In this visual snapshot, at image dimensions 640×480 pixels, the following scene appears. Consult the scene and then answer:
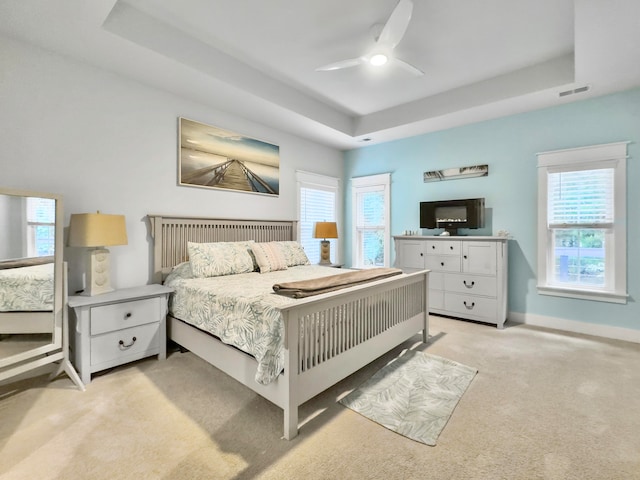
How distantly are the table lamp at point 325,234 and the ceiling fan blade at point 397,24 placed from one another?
2.74 metres

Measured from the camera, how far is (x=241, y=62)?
10.5 feet

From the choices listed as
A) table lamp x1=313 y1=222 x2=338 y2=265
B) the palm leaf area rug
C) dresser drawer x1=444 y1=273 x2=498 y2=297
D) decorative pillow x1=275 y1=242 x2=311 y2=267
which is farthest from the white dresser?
decorative pillow x1=275 y1=242 x2=311 y2=267

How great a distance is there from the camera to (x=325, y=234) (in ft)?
15.8

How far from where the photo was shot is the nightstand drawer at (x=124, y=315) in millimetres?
2434

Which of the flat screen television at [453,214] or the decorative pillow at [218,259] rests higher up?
the flat screen television at [453,214]

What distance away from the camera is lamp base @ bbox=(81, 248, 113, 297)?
2596mm

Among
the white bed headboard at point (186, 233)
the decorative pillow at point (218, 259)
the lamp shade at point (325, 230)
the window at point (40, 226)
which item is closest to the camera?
the window at point (40, 226)

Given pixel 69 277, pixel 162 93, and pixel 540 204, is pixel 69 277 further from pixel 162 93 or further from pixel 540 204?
pixel 540 204

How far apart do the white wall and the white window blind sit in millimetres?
4041

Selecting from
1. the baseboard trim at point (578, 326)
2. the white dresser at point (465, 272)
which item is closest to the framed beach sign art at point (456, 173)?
the white dresser at point (465, 272)

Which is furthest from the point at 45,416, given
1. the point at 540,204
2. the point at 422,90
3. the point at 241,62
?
the point at 540,204

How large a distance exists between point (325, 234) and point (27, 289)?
3.42 metres

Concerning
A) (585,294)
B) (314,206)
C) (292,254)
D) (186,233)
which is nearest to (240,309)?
(186,233)

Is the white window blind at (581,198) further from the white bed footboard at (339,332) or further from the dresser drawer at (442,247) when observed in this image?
the white bed footboard at (339,332)
